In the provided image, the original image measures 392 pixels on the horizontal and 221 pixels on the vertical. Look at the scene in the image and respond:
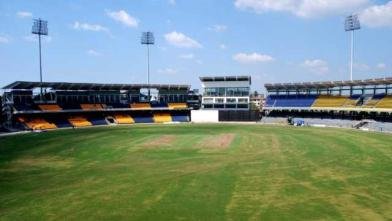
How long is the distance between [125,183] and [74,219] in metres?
8.90

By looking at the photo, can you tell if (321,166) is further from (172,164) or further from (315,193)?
(172,164)

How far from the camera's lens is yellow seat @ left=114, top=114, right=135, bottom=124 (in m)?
98.6

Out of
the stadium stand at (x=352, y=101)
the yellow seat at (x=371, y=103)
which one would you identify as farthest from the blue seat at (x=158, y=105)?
the yellow seat at (x=371, y=103)

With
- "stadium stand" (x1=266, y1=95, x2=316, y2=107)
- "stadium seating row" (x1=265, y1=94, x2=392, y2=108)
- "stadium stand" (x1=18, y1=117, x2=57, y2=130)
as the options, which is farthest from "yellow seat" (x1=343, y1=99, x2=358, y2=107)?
"stadium stand" (x1=18, y1=117, x2=57, y2=130)

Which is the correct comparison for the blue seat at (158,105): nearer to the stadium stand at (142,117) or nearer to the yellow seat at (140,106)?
the yellow seat at (140,106)

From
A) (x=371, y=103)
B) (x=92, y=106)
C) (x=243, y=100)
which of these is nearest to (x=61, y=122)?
(x=92, y=106)

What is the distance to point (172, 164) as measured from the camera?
38.7 metres

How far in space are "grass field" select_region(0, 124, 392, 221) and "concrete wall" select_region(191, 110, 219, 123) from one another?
166ft

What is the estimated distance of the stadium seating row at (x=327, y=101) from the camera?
3268 inches

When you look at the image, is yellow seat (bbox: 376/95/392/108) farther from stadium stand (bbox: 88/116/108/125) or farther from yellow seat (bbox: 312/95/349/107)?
stadium stand (bbox: 88/116/108/125)

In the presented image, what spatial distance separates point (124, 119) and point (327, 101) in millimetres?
49341

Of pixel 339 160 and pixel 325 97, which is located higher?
pixel 325 97

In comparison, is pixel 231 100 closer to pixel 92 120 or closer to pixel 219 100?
pixel 219 100

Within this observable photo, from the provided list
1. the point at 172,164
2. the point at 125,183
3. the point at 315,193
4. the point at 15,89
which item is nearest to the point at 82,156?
the point at 172,164
